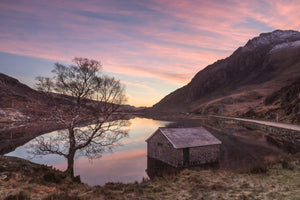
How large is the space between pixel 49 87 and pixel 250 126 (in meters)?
60.3

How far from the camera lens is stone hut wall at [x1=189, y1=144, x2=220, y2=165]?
25.0 metres

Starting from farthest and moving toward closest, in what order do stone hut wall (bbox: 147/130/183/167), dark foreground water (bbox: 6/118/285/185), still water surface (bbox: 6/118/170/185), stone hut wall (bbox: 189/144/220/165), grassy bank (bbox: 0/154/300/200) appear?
stone hut wall (bbox: 189/144/220/165) → stone hut wall (bbox: 147/130/183/167) → dark foreground water (bbox: 6/118/285/185) → still water surface (bbox: 6/118/170/185) → grassy bank (bbox: 0/154/300/200)

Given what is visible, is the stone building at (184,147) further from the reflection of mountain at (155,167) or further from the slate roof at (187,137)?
the reflection of mountain at (155,167)

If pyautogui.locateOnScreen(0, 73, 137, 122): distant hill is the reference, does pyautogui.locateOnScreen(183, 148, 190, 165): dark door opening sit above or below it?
below

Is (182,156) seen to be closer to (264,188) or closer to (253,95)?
(264,188)

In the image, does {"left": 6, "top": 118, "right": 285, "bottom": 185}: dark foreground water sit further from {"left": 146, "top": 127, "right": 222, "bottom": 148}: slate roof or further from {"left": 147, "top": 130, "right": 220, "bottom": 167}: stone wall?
{"left": 146, "top": 127, "right": 222, "bottom": 148}: slate roof

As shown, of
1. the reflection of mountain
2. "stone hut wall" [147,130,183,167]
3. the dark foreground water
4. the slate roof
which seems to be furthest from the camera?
the slate roof

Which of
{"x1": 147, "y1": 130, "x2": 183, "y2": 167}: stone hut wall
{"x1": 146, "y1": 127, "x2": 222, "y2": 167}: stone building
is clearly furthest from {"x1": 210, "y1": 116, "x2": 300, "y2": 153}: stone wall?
{"x1": 147, "y1": 130, "x2": 183, "y2": 167}: stone hut wall

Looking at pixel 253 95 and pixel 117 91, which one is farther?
pixel 253 95

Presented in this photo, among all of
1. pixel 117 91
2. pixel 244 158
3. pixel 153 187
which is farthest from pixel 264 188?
pixel 244 158

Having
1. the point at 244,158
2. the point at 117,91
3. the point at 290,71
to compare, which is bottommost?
the point at 244,158

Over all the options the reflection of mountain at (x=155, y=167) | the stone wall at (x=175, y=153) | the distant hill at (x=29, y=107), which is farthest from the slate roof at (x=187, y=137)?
the distant hill at (x=29, y=107)

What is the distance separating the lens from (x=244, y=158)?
28891 millimetres

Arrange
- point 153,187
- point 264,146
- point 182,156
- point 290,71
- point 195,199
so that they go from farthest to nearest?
point 290,71
point 264,146
point 182,156
point 153,187
point 195,199
